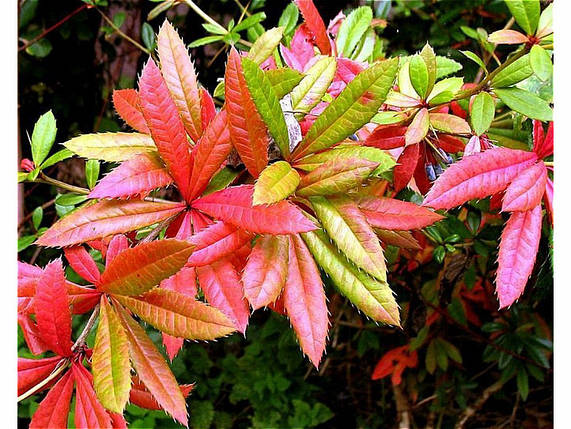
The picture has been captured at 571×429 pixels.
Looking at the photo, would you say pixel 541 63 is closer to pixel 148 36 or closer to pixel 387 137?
pixel 387 137

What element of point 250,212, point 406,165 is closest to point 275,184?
point 250,212

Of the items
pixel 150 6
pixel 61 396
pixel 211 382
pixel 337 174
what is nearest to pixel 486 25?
pixel 150 6

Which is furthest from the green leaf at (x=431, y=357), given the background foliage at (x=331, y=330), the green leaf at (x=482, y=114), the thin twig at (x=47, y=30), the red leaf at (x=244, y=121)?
the thin twig at (x=47, y=30)

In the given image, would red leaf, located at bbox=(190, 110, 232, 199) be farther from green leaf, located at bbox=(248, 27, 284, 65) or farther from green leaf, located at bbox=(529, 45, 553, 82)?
green leaf, located at bbox=(529, 45, 553, 82)

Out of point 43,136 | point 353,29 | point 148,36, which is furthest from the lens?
point 148,36

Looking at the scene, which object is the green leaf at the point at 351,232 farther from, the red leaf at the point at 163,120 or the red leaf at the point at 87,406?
the red leaf at the point at 87,406
